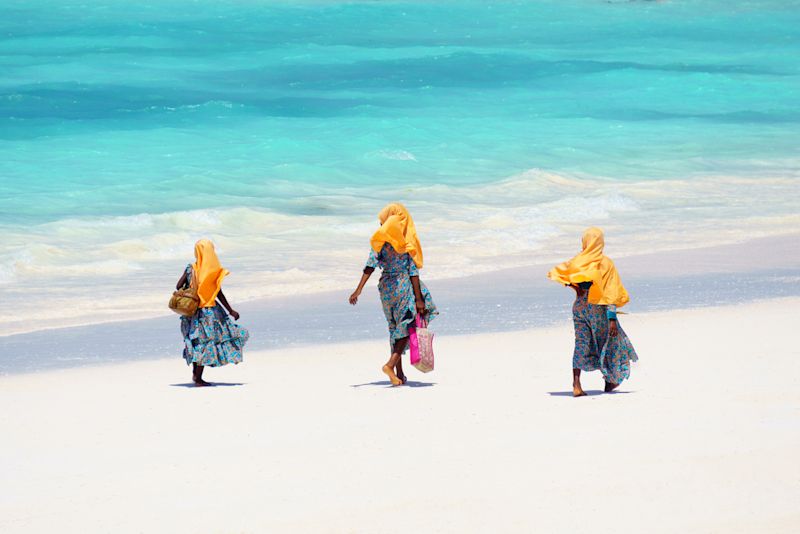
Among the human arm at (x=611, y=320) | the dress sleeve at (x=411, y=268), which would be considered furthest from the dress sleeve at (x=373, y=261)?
the human arm at (x=611, y=320)

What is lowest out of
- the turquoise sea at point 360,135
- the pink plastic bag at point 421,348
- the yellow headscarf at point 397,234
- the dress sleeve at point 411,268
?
the pink plastic bag at point 421,348

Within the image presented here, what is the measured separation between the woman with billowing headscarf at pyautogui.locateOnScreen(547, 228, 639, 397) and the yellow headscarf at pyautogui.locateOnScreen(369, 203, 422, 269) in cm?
91

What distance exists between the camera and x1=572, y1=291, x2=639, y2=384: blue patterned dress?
8.10 meters

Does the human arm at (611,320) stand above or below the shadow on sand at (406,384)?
above

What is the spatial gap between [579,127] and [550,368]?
25192 millimetres

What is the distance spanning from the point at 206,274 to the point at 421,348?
1377mm

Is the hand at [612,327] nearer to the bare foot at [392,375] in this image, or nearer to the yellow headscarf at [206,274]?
the bare foot at [392,375]

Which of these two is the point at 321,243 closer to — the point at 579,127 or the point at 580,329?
the point at 580,329

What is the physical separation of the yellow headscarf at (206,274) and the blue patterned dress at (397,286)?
965 millimetres

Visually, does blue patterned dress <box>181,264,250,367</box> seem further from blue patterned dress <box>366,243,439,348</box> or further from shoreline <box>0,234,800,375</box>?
shoreline <box>0,234,800,375</box>

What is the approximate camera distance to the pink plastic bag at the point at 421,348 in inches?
337

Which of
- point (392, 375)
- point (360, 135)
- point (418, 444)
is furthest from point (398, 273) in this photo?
point (360, 135)

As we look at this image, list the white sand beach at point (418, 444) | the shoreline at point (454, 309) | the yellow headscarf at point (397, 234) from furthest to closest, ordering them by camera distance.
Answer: the shoreline at point (454, 309)
the yellow headscarf at point (397, 234)
the white sand beach at point (418, 444)

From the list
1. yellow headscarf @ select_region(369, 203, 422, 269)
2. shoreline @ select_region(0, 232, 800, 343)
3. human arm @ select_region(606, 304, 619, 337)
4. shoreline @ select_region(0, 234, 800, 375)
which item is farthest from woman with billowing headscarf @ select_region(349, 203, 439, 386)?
shoreline @ select_region(0, 232, 800, 343)
